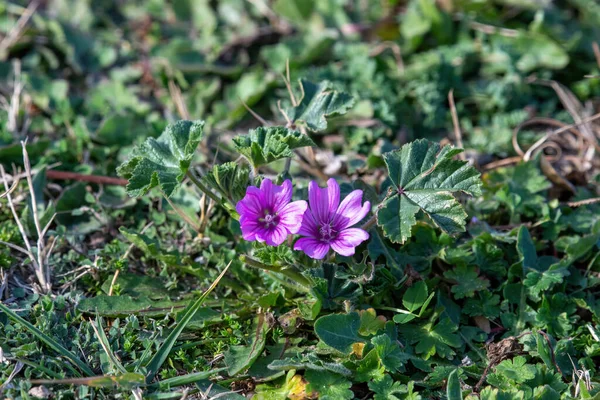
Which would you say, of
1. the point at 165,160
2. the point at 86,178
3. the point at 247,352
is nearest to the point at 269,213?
the point at 165,160

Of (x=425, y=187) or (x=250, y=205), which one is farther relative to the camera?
(x=425, y=187)

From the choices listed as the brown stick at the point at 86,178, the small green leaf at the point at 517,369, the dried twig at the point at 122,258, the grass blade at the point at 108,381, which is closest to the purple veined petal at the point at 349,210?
the small green leaf at the point at 517,369

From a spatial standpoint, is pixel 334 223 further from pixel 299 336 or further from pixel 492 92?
pixel 492 92

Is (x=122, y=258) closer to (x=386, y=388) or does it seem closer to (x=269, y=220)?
(x=269, y=220)

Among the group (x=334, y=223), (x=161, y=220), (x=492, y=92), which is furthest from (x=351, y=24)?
(x=334, y=223)

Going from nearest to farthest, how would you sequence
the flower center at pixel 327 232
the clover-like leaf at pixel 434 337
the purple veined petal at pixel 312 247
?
1. the purple veined petal at pixel 312 247
2. the flower center at pixel 327 232
3. the clover-like leaf at pixel 434 337

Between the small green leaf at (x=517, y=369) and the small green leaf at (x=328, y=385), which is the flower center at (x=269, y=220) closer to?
the small green leaf at (x=328, y=385)
